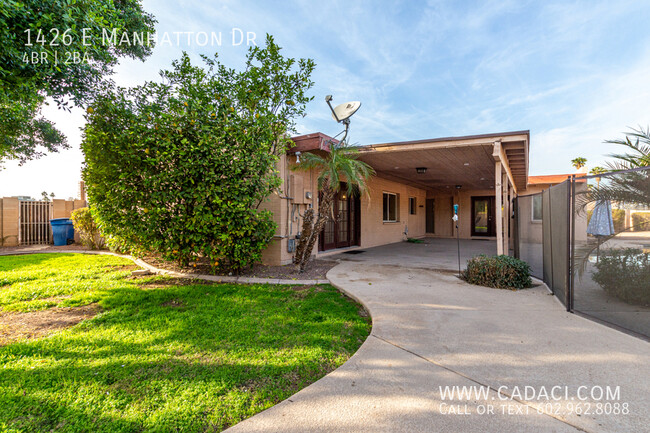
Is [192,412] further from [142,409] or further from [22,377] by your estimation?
[22,377]

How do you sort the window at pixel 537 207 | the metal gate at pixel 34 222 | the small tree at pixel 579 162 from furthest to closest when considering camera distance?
the small tree at pixel 579 162 → the metal gate at pixel 34 222 → the window at pixel 537 207

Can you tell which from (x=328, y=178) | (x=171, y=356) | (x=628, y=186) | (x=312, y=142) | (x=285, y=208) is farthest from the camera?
(x=285, y=208)

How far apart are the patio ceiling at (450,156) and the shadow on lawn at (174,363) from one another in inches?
159

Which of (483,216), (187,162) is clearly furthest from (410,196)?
(187,162)

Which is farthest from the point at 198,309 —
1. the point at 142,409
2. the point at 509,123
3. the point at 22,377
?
the point at 509,123

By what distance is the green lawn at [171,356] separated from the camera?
5.54ft

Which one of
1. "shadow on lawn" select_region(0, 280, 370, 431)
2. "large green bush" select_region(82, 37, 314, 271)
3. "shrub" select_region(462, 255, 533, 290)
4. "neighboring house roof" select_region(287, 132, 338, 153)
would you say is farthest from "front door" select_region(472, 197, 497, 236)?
"shadow on lawn" select_region(0, 280, 370, 431)

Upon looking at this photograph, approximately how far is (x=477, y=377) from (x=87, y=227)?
11.1 m

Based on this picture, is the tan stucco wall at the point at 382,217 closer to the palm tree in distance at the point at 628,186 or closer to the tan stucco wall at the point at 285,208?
the tan stucco wall at the point at 285,208

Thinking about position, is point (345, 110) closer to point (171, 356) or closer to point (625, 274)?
point (625, 274)

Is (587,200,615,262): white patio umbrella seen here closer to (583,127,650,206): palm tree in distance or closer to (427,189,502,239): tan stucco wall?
(583,127,650,206): palm tree in distance

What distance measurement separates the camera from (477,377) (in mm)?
1980

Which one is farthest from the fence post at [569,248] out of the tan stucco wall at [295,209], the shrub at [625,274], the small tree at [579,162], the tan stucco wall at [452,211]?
the small tree at [579,162]

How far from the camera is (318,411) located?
1.65m
